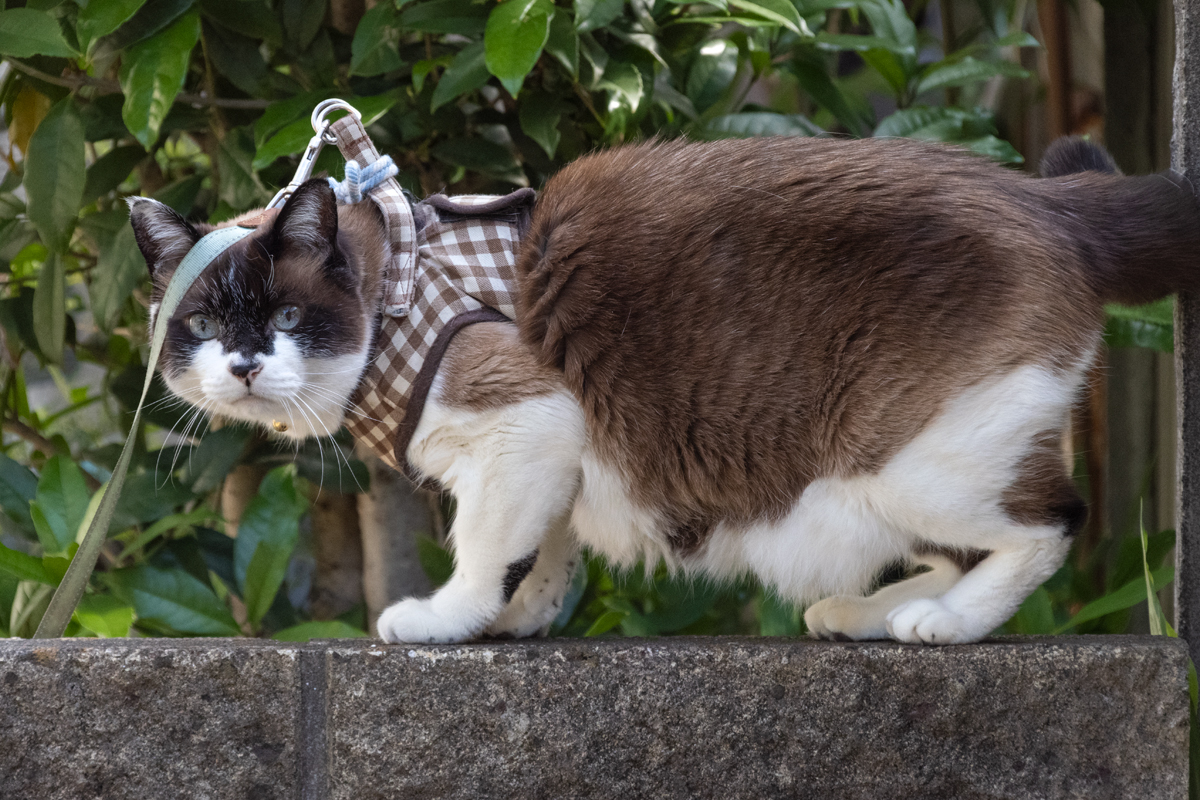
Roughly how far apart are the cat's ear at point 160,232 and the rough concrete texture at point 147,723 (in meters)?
0.46

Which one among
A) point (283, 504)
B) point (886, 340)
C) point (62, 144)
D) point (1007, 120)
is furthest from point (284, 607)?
point (1007, 120)

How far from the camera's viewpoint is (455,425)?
1.20 meters

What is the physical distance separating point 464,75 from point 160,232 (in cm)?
54

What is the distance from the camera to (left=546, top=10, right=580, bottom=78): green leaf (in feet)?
4.84

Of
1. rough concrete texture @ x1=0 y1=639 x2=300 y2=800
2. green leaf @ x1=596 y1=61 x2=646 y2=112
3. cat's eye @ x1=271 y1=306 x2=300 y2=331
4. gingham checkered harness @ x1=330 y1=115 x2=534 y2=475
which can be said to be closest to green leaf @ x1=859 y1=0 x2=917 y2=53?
green leaf @ x1=596 y1=61 x2=646 y2=112

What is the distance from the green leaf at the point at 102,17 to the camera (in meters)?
1.43

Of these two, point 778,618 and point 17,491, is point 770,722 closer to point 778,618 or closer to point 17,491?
point 778,618

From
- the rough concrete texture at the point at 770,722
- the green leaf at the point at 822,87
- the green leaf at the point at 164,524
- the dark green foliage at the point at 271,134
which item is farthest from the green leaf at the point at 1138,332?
the green leaf at the point at 164,524

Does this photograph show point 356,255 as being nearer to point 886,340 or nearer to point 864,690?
point 886,340

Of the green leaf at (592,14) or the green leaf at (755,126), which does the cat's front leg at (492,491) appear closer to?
the green leaf at (592,14)

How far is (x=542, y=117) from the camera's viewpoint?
166cm

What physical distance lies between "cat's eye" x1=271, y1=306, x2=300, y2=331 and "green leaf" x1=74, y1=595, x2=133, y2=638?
2.31 ft

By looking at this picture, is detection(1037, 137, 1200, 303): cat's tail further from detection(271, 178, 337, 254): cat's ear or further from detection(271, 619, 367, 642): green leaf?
detection(271, 619, 367, 642): green leaf

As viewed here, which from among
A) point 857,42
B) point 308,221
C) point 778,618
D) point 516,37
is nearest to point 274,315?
point 308,221
